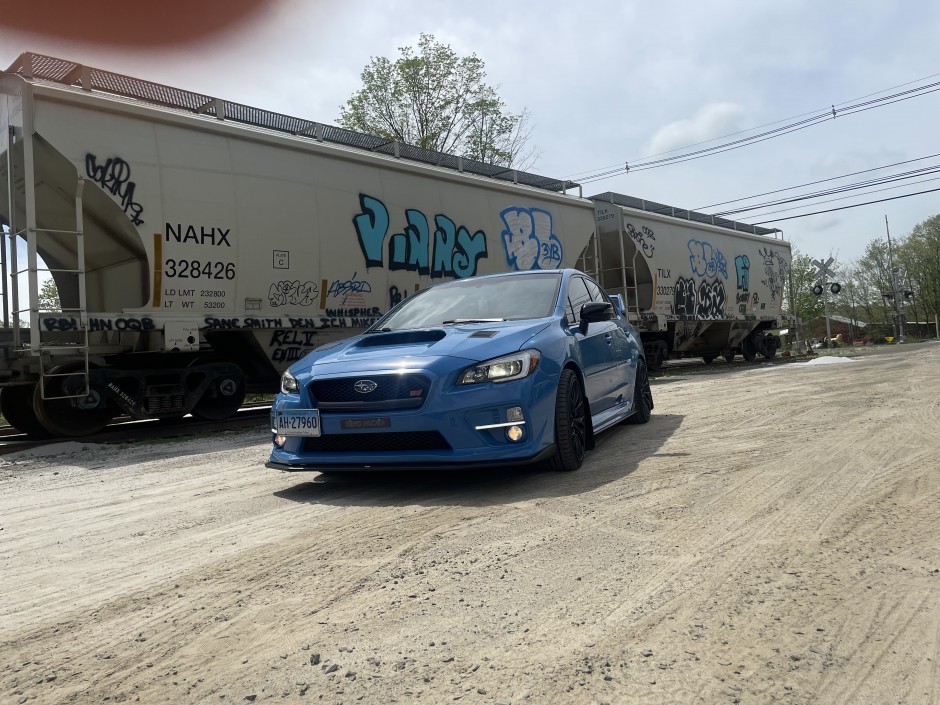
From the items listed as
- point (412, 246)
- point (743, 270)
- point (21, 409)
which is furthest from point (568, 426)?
point (743, 270)

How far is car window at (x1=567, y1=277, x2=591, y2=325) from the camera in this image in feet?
18.7

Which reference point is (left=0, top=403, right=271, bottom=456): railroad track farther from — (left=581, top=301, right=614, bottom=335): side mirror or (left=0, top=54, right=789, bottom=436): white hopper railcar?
(left=581, top=301, right=614, bottom=335): side mirror

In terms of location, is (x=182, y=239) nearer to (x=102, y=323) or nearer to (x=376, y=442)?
(x=102, y=323)

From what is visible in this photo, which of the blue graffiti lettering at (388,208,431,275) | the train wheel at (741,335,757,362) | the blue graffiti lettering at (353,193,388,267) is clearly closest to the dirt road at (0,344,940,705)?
the blue graffiti lettering at (353,193,388,267)

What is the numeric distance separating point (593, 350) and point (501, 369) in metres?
1.50

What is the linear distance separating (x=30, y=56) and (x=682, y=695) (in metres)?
8.66

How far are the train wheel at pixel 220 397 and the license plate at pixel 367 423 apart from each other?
552cm

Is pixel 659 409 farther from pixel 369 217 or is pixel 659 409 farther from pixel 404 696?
pixel 404 696

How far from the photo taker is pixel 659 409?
851 centimetres

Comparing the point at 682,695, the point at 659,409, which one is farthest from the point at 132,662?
the point at 659,409

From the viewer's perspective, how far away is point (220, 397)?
9.52 m

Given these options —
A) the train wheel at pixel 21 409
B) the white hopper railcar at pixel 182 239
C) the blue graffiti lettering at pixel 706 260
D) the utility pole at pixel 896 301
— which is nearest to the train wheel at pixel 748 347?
the blue graffiti lettering at pixel 706 260

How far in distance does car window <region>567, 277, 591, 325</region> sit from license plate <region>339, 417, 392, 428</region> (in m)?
1.87

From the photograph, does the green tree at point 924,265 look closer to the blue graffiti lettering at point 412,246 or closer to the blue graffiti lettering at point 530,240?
the blue graffiti lettering at point 530,240
